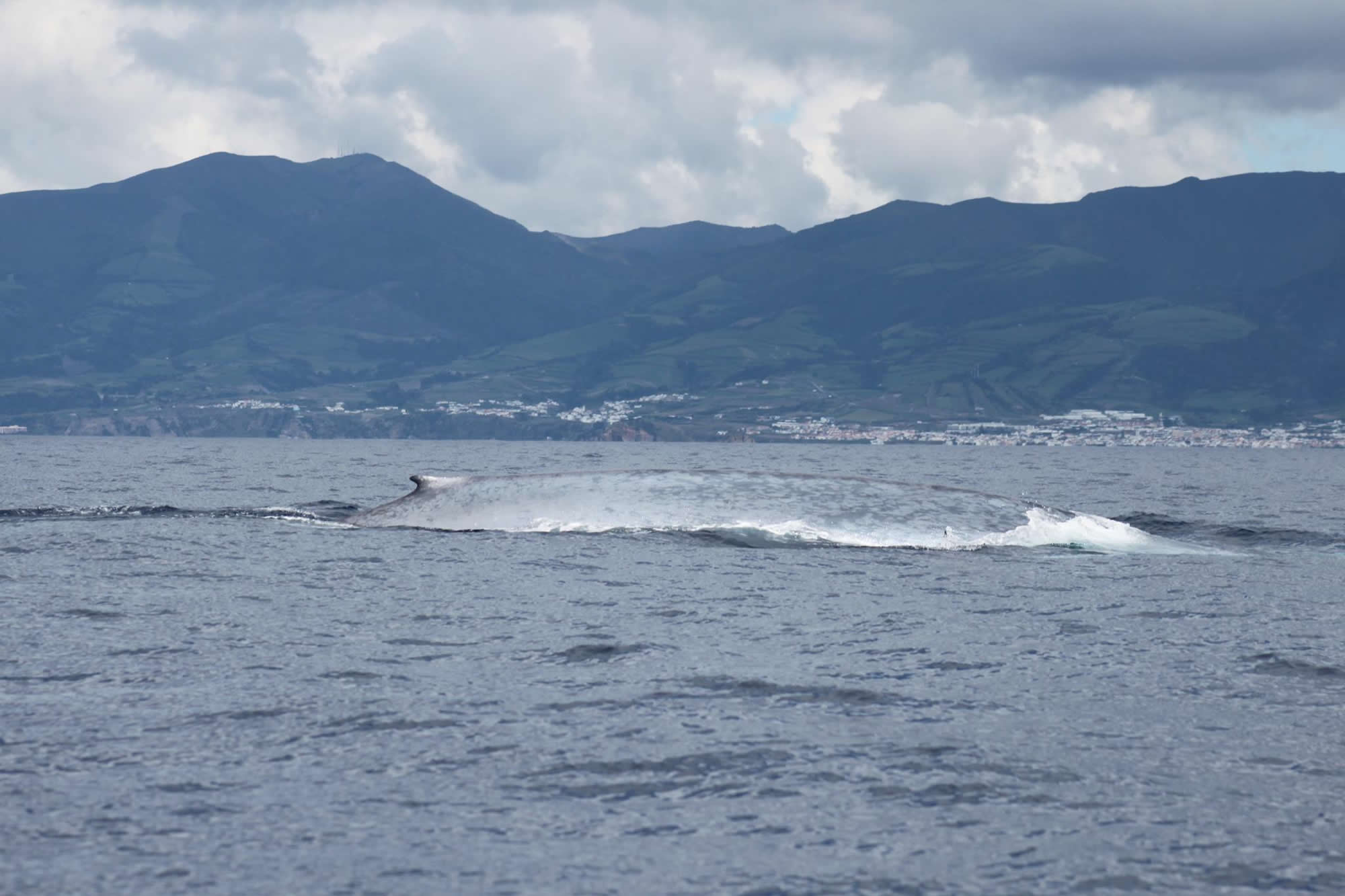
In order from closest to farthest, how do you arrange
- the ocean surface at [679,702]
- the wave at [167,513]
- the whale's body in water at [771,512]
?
1. the ocean surface at [679,702]
2. the whale's body in water at [771,512]
3. the wave at [167,513]

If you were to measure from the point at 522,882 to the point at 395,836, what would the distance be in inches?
41.7

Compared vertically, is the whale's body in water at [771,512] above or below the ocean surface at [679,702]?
above

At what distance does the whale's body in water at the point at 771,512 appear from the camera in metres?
22.8

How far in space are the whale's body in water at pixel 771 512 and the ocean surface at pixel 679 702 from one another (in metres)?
0.07

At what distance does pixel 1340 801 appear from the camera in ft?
29.3

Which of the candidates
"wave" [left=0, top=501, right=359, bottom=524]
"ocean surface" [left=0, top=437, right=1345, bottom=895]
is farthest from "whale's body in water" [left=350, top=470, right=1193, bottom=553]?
"wave" [left=0, top=501, right=359, bottom=524]

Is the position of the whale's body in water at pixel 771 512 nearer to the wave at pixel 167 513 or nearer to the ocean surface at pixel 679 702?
Answer: the ocean surface at pixel 679 702

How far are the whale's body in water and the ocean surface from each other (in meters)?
0.07

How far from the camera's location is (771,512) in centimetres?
2330

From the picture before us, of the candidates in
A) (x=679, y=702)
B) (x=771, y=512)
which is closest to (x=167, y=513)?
(x=771, y=512)

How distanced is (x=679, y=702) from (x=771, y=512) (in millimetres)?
11961

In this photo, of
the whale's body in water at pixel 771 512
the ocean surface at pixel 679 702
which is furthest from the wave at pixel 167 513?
the whale's body in water at pixel 771 512

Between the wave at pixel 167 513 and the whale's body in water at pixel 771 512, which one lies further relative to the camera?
the wave at pixel 167 513

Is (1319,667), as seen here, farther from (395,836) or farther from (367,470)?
(367,470)
